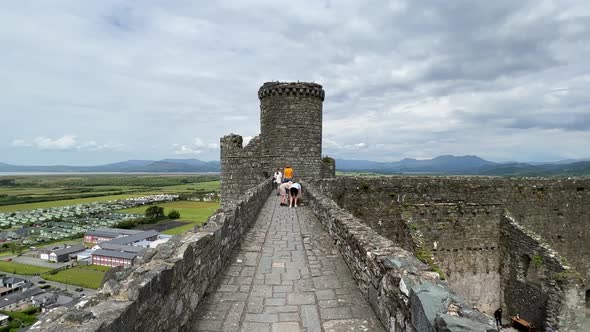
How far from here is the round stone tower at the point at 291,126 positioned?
52.8 ft

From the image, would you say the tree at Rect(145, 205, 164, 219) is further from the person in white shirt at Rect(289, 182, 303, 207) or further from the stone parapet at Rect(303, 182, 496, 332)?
the stone parapet at Rect(303, 182, 496, 332)

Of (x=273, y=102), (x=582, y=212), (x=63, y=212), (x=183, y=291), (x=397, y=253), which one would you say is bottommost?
(x=63, y=212)

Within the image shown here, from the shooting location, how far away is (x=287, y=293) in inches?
174

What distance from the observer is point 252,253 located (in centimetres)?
616

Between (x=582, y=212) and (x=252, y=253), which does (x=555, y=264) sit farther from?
(x=252, y=253)

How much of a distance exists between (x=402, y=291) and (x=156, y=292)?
2014 mm

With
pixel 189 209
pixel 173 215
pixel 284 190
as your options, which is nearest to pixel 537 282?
pixel 284 190

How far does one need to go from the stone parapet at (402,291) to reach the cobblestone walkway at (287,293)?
27 cm

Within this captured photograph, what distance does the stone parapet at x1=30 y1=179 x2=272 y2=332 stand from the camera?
195cm

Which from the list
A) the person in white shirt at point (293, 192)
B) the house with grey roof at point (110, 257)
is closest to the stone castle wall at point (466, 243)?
the person in white shirt at point (293, 192)

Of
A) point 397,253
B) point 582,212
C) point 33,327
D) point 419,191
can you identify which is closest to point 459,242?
point 419,191

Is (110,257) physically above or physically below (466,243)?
below

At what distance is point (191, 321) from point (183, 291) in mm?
505

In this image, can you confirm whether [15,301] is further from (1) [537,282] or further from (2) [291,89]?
(1) [537,282]
